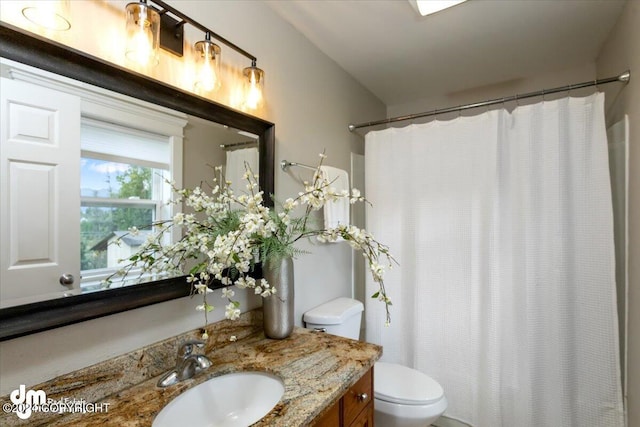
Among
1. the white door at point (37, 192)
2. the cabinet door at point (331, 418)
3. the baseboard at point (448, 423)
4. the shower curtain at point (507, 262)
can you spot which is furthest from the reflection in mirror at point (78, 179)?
the baseboard at point (448, 423)

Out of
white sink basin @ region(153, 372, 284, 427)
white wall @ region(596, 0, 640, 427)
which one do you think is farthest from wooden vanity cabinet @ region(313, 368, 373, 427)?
white wall @ region(596, 0, 640, 427)

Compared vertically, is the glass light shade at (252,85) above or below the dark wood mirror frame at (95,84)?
above

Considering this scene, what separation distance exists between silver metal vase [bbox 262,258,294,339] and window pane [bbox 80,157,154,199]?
1.76 feet

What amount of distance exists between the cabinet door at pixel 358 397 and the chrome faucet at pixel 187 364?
0.49 metres

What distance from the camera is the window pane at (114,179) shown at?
86 cm

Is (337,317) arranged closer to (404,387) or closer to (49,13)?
(404,387)

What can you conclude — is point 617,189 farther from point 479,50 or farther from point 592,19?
point 479,50

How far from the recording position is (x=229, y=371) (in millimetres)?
1053

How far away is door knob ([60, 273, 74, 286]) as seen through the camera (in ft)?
2.66

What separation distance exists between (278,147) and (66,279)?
3.36 ft

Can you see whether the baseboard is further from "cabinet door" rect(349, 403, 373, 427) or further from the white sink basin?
the white sink basin

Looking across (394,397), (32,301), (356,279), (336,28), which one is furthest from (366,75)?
(32,301)

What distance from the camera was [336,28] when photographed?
1707mm

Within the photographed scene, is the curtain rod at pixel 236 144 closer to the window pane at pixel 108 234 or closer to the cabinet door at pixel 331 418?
the window pane at pixel 108 234
